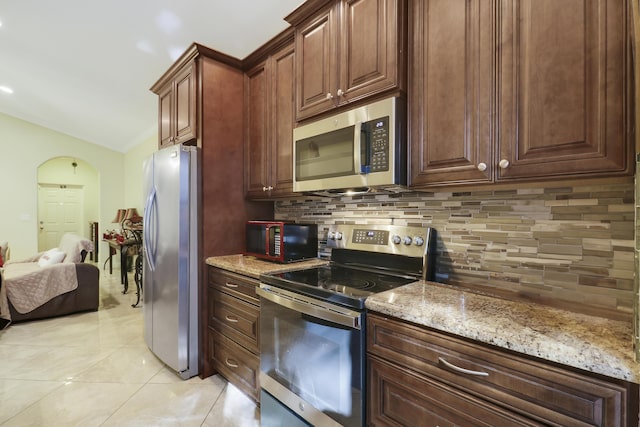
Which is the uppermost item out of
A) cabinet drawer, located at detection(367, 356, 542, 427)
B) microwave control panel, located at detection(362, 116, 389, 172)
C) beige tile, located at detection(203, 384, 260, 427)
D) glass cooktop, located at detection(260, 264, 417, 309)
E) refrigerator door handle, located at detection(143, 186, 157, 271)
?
microwave control panel, located at detection(362, 116, 389, 172)

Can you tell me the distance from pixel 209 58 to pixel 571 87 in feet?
7.25

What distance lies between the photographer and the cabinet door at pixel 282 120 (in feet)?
6.79

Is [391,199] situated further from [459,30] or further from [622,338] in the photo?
[622,338]

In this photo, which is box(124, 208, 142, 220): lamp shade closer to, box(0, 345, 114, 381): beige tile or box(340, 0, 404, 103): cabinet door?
box(0, 345, 114, 381): beige tile

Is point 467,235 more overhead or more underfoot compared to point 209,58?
more underfoot

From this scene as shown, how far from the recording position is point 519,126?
3.65 feet

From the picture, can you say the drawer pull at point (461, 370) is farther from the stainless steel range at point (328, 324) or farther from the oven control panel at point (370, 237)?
the oven control panel at point (370, 237)

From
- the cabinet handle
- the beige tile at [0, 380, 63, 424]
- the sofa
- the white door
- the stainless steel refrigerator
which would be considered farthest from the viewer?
the white door

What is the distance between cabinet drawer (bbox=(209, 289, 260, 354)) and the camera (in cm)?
183

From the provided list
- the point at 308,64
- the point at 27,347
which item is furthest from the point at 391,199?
the point at 27,347

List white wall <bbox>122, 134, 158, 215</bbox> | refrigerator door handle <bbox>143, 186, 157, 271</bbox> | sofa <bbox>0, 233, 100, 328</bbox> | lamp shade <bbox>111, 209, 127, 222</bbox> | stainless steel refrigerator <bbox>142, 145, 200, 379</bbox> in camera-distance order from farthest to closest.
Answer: lamp shade <bbox>111, 209, 127, 222</bbox>, white wall <bbox>122, 134, 158, 215</bbox>, sofa <bbox>0, 233, 100, 328</bbox>, refrigerator door handle <bbox>143, 186, 157, 271</bbox>, stainless steel refrigerator <bbox>142, 145, 200, 379</bbox>

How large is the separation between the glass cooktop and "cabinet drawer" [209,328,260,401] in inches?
23.5

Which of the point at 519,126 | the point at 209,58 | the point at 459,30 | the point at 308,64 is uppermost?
the point at 209,58

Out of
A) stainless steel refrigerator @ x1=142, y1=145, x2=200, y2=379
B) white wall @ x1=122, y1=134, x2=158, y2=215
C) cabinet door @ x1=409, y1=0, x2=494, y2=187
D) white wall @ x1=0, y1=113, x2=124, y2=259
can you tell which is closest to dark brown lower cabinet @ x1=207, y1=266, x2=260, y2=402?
stainless steel refrigerator @ x1=142, y1=145, x2=200, y2=379
